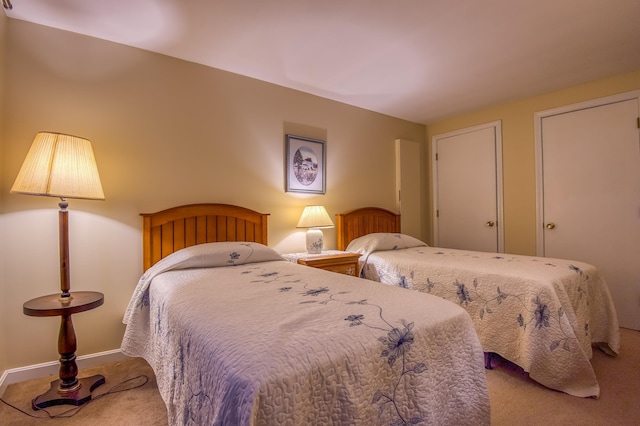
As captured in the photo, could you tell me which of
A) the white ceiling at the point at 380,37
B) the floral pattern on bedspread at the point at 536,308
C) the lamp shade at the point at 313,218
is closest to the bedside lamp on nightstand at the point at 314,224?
the lamp shade at the point at 313,218

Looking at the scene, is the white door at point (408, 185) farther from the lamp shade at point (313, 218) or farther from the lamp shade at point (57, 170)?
the lamp shade at point (57, 170)

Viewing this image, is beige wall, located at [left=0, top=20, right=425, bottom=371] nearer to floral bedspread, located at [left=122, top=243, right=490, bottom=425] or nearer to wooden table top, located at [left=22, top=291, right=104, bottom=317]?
wooden table top, located at [left=22, top=291, right=104, bottom=317]

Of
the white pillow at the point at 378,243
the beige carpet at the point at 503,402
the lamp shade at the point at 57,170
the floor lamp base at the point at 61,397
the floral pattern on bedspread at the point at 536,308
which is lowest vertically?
the beige carpet at the point at 503,402

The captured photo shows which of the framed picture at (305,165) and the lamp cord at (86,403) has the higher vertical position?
the framed picture at (305,165)

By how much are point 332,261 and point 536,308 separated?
4.61ft

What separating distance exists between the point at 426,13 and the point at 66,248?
2.49m

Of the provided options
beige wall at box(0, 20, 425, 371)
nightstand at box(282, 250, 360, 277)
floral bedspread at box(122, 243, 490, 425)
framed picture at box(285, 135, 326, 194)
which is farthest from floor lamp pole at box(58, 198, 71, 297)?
framed picture at box(285, 135, 326, 194)

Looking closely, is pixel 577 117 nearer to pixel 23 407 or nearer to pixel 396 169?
pixel 396 169

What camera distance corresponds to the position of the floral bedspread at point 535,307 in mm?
1701

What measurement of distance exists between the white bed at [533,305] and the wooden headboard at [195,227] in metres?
1.24

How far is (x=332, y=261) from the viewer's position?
259 cm

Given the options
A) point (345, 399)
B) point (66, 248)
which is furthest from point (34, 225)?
point (345, 399)

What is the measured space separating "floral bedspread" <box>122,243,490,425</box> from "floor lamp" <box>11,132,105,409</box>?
1.91 feet

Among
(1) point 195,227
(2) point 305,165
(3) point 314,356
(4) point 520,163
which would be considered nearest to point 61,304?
(1) point 195,227
